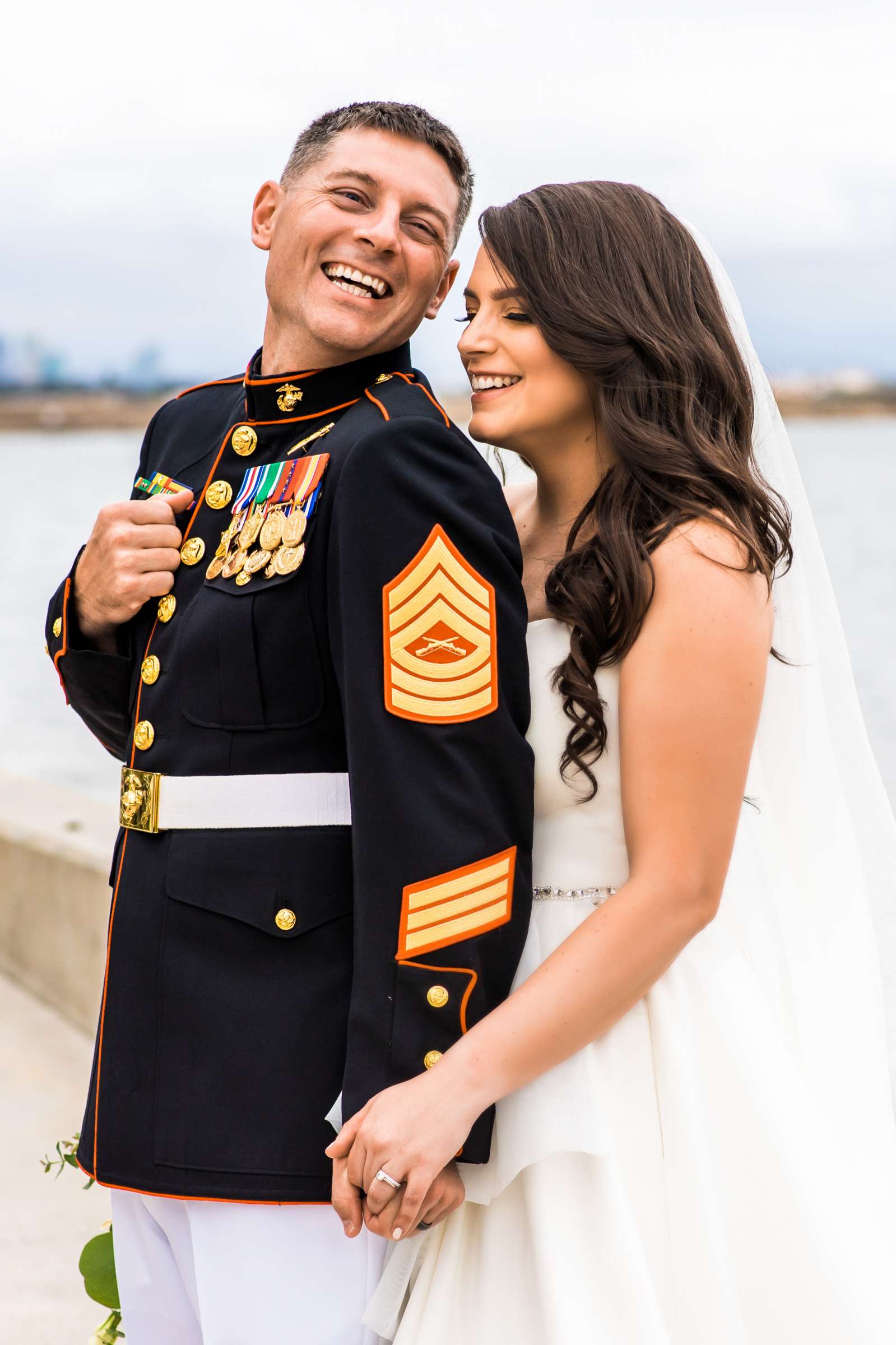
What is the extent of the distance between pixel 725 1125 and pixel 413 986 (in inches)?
15.9

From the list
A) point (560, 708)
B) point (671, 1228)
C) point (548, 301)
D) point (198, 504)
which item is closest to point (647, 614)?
point (560, 708)

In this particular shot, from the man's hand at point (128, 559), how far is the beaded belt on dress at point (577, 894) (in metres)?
0.53

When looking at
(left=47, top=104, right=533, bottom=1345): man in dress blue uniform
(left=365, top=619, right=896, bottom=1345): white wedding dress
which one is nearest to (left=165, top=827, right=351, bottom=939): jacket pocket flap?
(left=47, top=104, right=533, bottom=1345): man in dress blue uniform

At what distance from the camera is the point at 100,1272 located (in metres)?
2.02

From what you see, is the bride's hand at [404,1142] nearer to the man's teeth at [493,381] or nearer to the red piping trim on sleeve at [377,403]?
the red piping trim on sleeve at [377,403]

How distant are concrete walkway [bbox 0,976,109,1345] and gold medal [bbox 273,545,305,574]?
6.29 feet

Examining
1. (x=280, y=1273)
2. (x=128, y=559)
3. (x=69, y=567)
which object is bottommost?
(x=69, y=567)

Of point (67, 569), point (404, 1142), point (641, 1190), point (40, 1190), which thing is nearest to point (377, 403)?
point (404, 1142)

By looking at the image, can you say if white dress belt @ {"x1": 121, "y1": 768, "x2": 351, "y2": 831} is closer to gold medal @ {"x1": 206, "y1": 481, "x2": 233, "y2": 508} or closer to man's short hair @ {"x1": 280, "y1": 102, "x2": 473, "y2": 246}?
gold medal @ {"x1": 206, "y1": 481, "x2": 233, "y2": 508}

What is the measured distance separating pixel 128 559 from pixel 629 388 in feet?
1.95

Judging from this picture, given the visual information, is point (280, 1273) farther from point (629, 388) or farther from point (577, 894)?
point (629, 388)

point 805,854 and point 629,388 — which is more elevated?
point 629,388

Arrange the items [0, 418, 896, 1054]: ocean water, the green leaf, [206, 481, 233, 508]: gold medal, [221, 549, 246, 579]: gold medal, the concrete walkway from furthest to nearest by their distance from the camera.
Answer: [0, 418, 896, 1054]: ocean water
the concrete walkway
the green leaf
[206, 481, 233, 508]: gold medal
[221, 549, 246, 579]: gold medal

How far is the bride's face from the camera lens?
170 cm
